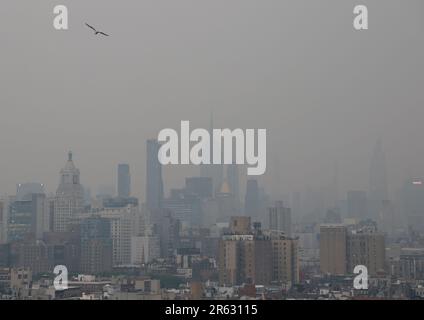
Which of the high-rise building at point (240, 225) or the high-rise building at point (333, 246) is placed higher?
the high-rise building at point (240, 225)

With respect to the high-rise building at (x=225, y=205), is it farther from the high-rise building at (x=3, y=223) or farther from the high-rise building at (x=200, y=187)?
the high-rise building at (x=3, y=223)

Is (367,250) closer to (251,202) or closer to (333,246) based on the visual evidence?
(333,246)

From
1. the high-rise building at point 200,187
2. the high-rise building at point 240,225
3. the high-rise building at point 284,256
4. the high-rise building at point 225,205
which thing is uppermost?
the high-rise building at point 200,187

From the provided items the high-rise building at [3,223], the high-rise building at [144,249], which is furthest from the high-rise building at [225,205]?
the high-rise building at [3,223]

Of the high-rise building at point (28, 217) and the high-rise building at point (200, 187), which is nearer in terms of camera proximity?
the high-rise building at point (200, 187)

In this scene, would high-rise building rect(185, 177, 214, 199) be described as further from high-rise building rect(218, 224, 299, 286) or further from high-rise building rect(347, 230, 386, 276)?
high-rise building rect(347, 230, 386, 276)
